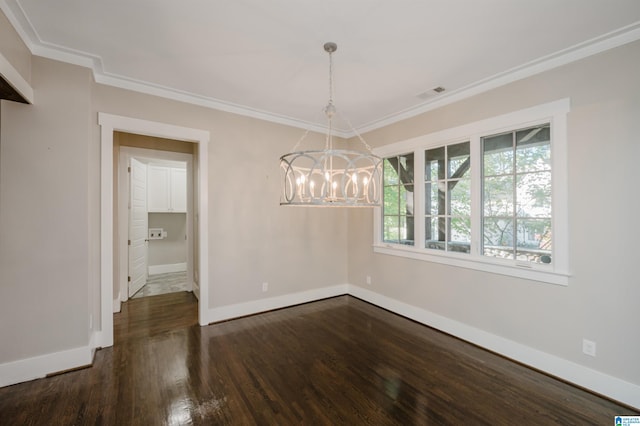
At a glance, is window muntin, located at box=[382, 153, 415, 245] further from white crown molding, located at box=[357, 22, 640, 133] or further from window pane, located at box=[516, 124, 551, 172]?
window pane, located at box=[516, 124, 551, 172]

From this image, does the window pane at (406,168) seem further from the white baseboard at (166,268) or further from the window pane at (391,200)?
the white baseboard at (166,268)

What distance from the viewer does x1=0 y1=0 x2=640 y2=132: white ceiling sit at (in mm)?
1901

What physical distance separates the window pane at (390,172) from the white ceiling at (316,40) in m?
1.08

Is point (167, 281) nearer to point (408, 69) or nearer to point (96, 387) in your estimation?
point (96, 387)

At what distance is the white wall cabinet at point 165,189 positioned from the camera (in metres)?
6.07

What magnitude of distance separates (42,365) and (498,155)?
4.71 m

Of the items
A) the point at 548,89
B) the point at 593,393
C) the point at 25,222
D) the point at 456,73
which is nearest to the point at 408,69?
the point at 456,73

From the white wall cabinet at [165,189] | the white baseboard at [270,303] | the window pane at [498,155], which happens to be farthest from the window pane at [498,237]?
the white wall cabinet at [165,189]

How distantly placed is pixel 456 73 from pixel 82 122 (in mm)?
3607

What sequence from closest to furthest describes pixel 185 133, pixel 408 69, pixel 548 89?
pixel 548 89 → pixel 408 69 → pixel 185 133

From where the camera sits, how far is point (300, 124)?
4.24 metres

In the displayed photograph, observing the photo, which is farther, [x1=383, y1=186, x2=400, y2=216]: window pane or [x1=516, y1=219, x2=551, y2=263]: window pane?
[x1=383, y1=186, x2=400, y2=216]: window pane

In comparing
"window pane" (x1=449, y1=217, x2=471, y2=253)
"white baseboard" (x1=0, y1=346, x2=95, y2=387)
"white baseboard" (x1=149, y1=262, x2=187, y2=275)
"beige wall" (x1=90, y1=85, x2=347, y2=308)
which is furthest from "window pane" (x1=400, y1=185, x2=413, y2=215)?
"white baseboard" (x1=149, y1=262, x2=187, y2=275)

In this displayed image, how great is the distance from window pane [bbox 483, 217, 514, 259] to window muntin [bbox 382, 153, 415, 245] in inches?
37.5
